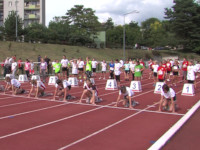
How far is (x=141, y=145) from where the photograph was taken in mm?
6305

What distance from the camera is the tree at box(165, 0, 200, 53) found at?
63.3 meters

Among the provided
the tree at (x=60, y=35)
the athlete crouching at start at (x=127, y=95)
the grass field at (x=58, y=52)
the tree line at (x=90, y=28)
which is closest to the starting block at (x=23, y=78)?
the athlete crouching at start at (x=127, y=95)

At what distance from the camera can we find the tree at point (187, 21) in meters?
63.3

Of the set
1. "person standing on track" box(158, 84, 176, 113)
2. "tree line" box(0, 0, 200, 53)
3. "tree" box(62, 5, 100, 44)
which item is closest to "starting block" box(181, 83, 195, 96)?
"person standing on track" box(158, 84, 176, 113)

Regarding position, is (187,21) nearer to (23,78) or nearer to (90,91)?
(23,78)

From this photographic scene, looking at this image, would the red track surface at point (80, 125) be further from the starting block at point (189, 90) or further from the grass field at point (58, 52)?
the grass field at point (58, 52)

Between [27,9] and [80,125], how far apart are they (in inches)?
2796

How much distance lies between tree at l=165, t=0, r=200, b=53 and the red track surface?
2194 inches

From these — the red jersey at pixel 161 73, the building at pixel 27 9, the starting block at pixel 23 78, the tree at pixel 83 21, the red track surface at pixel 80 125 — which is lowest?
the red track surface at pixel 80 125

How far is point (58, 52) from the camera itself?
45.7 metres

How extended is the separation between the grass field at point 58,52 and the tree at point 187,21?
3.31 m

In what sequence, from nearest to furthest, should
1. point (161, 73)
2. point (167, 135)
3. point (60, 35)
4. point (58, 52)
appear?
point (167, 135)
point (161, 73)
point (58, 52)
point (60, 35)

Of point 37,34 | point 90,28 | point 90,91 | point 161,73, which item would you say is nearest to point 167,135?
point 90,91

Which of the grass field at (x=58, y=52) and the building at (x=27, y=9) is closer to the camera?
the grass field at (x=58, y=52)
